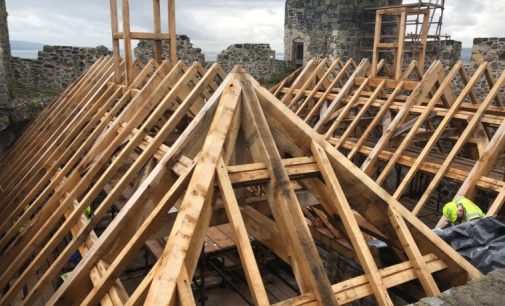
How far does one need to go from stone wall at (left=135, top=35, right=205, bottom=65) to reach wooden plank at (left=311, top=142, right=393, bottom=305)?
12929mm

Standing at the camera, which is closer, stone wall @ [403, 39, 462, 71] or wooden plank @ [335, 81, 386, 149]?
wooden plank @ [335, 81, 386, 149]

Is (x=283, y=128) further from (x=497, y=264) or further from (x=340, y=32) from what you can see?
(x=340, y=32)

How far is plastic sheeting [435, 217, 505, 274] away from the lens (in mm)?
3631

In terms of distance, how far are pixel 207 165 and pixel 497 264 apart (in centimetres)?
264

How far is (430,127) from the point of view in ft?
26.0

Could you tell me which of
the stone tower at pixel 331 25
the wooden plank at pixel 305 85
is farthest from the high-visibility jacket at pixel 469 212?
the stone tower at pixel 331 25

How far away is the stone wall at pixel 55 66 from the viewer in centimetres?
1327

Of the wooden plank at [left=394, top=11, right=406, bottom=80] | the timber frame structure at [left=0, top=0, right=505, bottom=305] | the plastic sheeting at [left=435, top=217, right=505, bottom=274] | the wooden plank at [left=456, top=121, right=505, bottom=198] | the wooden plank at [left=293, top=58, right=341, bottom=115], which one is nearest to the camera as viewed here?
the timber frame structure at [left=0, top=0, right=505, bottom=305]

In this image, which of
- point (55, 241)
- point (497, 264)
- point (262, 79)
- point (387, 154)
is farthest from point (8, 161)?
point (262, 79)

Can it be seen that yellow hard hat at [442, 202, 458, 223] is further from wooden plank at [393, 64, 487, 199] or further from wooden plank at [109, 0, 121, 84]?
wooden plank at [109, 0, 121, 84]

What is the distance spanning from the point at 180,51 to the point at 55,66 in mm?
4279

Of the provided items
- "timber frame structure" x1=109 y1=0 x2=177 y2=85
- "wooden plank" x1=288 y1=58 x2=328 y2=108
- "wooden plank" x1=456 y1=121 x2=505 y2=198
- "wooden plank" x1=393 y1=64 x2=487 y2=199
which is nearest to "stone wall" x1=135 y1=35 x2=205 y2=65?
"wooden plank" x1=288 y1=58 x2=328 y2=108

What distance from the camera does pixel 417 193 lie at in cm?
932

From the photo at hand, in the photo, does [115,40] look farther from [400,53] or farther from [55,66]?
[55,66]
